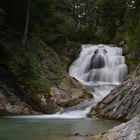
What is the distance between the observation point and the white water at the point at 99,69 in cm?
3134

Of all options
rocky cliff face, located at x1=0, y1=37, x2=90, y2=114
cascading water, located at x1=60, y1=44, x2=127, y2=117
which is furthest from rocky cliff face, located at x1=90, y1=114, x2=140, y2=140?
cascading water, located at x1=60, y1=44, x2=127, y2=117

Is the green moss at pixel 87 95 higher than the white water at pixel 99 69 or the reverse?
the reverse

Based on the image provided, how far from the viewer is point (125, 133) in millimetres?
13492

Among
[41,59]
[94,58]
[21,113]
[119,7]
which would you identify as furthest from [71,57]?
[21,113]

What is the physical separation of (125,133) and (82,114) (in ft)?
37.7

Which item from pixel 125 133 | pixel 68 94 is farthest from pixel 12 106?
pixel 125 133

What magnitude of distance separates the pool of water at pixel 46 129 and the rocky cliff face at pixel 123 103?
43.4 inches

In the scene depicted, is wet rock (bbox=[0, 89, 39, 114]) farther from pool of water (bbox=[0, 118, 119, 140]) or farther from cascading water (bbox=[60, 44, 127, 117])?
cascading water (bbox=[60, 44, 127, 117])

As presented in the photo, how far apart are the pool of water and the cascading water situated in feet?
33.0

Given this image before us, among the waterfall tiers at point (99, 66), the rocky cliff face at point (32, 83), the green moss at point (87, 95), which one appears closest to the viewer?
the rocky cliff face at point (32, 83)

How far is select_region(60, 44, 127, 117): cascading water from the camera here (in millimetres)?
31967

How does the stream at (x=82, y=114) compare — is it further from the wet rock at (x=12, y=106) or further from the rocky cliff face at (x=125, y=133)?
the wet rock at (x=12, y=106)

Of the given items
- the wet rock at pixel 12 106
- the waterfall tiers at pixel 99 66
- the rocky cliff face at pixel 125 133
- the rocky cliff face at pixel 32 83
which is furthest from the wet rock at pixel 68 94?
the rocky cliff face at pixel 125 133

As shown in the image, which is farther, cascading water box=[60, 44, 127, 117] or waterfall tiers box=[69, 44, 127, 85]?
waterfall tiers box=[69, 44, 127, 85]
